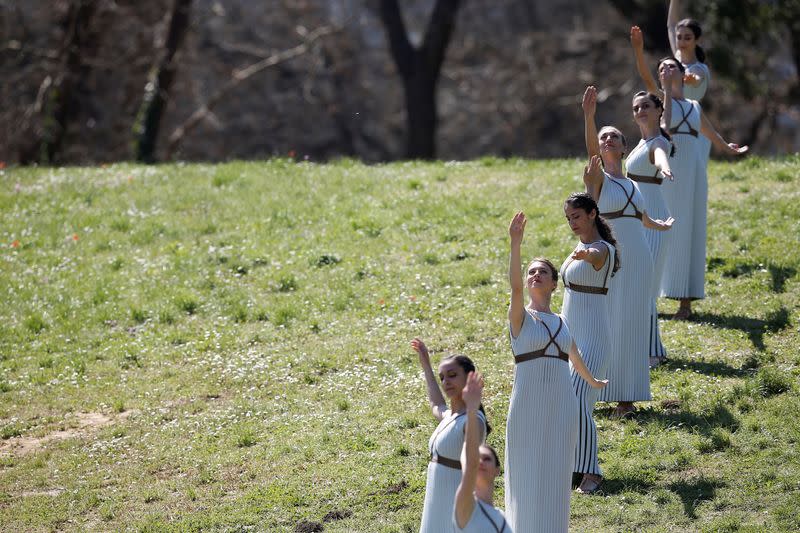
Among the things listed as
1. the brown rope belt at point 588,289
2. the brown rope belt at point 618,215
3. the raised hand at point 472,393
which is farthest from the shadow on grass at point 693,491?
the raised hand at point 472,393

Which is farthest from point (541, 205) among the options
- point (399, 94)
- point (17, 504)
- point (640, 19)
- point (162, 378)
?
point (399, 94)

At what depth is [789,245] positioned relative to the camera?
47.4ft

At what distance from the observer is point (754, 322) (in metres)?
12.6

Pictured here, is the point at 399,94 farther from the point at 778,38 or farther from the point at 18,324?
the point at 18,324

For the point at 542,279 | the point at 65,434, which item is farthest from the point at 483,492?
the point at 65,434

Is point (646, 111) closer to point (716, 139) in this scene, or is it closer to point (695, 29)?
point (716, 139)

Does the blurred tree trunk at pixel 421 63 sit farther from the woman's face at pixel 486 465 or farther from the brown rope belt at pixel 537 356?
the woman's face at pixel 486 465

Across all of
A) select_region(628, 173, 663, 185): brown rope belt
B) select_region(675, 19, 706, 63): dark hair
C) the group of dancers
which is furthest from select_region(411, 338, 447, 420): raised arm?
select_region(675, 19, 706, 63): dark hair

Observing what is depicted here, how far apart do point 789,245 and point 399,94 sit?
24.5 meters

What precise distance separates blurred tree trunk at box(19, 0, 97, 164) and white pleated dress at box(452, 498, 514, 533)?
841 inches

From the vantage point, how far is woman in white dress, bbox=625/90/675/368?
11.4m

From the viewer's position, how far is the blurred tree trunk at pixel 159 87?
82.2 feet

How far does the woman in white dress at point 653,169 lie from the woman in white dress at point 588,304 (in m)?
1.57

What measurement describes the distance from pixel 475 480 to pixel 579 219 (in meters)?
3.23
